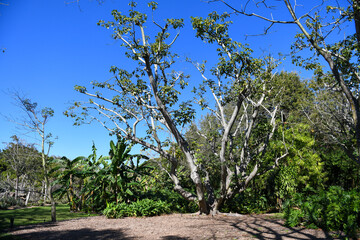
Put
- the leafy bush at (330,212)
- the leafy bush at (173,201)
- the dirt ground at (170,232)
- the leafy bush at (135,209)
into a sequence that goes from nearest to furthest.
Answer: the leafy bush at (330,212) < the dirt ground at (170,232) < the leafy bush at (135,209) < the leafy bush at (173,201)

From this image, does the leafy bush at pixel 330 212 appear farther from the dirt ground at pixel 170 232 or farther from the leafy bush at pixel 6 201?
the leafy bush at pixel 6 201

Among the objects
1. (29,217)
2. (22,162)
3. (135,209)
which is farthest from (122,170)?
(22,162)

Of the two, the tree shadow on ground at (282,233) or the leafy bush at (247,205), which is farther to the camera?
the leafy bush at (247,205)

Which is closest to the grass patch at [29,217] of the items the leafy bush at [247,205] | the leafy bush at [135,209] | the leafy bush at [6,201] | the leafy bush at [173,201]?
the leafy bush at [6,201]

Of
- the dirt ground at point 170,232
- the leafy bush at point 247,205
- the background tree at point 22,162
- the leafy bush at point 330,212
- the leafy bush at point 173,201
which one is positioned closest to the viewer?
the leafy bush at point 330,212

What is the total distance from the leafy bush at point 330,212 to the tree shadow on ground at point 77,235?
156 inches

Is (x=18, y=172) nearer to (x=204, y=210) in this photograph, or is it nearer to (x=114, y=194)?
(x=114, y=194)

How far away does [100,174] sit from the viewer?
9703 millimetres

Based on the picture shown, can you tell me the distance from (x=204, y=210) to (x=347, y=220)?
15.9ft

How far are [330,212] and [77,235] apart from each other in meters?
5.56

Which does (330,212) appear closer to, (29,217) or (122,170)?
(122,170)

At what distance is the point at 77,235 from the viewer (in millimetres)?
5773

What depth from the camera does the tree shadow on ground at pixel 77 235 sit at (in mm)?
5520

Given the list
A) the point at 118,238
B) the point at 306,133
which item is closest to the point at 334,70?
the point at 118,238
